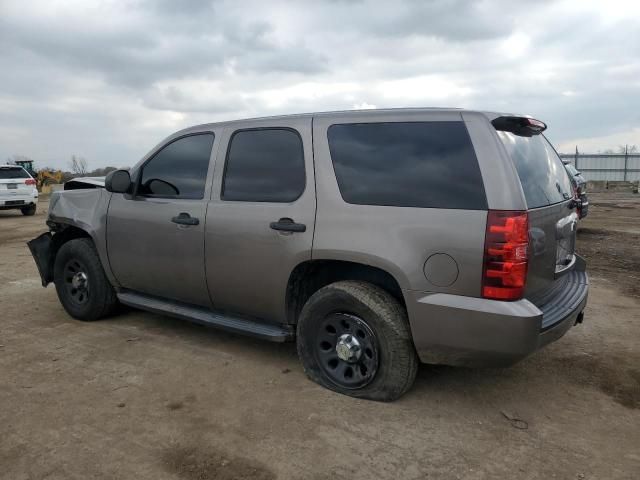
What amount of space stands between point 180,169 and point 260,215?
1021mm

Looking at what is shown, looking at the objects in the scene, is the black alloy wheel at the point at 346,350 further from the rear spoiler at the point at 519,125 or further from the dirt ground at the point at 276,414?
the rear spoiler at the point at 519,125

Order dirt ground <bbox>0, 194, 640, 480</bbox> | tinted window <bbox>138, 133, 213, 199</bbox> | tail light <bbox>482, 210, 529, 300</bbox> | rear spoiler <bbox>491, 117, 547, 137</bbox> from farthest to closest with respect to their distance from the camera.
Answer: tinted window <bbox>138, 133, 213, 199</bbox>
rear spoiler <bbox>491, 117, 547, 137</bbox>
tail light <bbox>482, 210, 529, 300</bbox>
dirt ground <bbox>0, 194, 640, 480</bbox>

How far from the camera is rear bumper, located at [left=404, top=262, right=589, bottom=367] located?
2836mm

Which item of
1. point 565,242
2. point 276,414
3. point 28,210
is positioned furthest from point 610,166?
point 276,414

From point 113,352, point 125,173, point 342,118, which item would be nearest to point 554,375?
point 342,118

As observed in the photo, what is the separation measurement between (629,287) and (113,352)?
599 cm

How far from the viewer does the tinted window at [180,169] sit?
163 inches

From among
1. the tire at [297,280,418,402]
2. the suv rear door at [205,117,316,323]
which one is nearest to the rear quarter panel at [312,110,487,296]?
the suv rear door at [205,117,316,323]

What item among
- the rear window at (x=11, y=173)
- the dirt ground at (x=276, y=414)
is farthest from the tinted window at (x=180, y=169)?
the rear window at (x=11, y=173)

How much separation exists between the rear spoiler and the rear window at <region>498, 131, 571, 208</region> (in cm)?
3

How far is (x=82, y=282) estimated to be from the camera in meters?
5.09

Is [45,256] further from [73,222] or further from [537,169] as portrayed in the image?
[537,169]

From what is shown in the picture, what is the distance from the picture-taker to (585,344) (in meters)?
4.46

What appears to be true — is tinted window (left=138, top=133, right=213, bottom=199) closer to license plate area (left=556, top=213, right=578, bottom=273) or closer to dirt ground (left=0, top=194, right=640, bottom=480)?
dirt ground (left=0, top=194, right=640, bottom=480)
